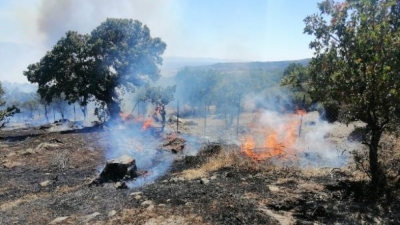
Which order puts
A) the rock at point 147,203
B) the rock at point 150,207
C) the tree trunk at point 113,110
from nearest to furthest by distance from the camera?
the rock at point 150,207 → the rock at point 147,203 → the tree trunk at point 113,110

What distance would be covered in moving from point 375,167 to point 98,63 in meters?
28.8

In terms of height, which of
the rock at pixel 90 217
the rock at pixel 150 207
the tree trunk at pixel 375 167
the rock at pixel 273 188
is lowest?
the rock at pixel 90 217

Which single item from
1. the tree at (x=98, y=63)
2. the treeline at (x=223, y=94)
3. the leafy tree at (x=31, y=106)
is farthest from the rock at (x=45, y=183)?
the leafy tree at (x=31, y=106)

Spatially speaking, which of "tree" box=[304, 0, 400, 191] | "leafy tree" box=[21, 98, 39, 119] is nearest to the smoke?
"tree" box=[304, 0, 400, 191]

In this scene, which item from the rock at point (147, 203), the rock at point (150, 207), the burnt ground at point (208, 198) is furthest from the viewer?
the rock at point (147, 203)

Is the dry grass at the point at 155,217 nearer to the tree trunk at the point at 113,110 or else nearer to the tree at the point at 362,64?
the tree at the point at 362,64

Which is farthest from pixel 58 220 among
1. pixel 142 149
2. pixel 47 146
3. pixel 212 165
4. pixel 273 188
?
pixel 47 146

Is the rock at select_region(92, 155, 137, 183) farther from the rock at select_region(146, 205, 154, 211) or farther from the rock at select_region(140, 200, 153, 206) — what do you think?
the rock at select_region(146, 205, 154, 211)

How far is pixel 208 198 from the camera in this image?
9.47 meters

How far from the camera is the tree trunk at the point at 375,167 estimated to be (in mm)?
9602

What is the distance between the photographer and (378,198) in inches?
369

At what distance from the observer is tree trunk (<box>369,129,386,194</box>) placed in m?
9.60

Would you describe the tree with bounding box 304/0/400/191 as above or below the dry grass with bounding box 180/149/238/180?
above

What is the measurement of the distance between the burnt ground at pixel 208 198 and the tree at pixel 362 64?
172 centimetres
